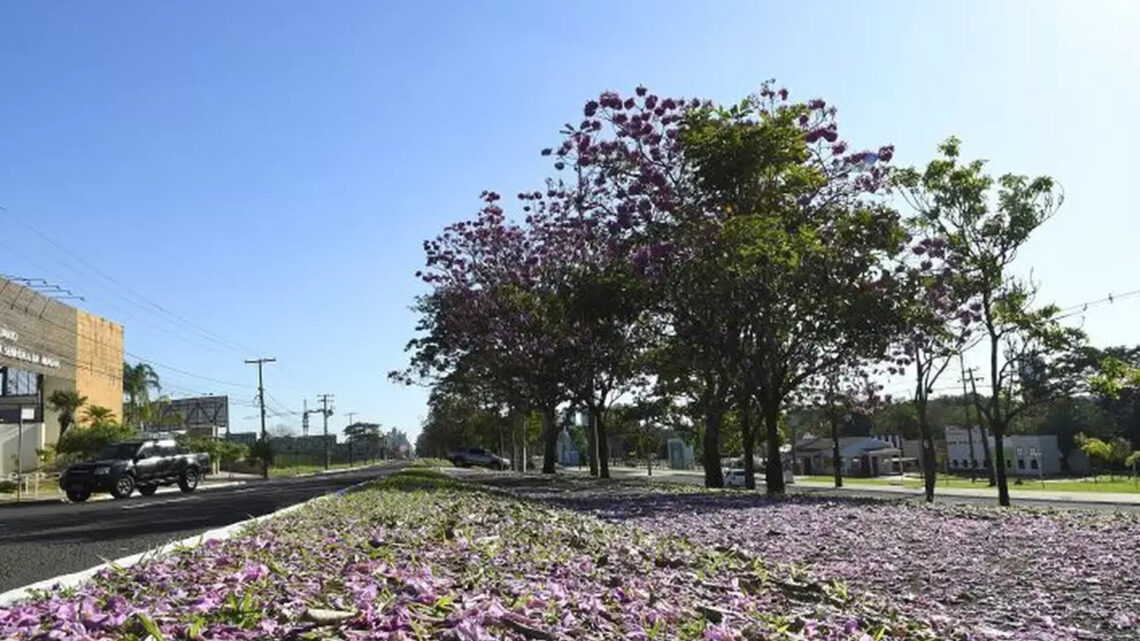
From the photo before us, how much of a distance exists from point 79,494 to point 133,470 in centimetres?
174

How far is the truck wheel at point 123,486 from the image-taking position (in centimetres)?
2903

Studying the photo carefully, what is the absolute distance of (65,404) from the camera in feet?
161

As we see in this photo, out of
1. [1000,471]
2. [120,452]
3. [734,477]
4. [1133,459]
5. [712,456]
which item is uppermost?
[120,452]

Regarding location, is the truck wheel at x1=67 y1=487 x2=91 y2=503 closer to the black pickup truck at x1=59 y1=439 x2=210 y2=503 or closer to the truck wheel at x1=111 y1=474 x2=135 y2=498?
the black pickup truck at x1=59 y1=439 x2=210 y2=503

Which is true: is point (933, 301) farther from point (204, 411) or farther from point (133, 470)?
point (204, 411)

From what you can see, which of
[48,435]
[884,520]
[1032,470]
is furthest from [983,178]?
[1032,470]

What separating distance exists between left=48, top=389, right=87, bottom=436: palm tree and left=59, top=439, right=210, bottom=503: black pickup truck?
60.2 ft

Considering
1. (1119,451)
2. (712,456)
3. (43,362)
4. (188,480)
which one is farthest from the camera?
(1119,451)

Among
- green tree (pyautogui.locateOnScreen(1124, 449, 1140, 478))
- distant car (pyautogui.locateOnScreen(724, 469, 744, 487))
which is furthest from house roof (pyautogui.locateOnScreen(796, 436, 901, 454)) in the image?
distant car (pyautogui.locateOnScreen(724, 469, 744, 487))

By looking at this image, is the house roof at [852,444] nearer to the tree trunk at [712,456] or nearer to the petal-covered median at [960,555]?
the tree trunk at [712,456]

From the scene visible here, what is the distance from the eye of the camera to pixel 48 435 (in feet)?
169

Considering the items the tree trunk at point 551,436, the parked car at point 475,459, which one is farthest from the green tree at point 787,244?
the parked car at point 475,459

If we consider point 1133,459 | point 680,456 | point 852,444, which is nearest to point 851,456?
point 852,444

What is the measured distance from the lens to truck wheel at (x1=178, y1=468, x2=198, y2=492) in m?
33.6
